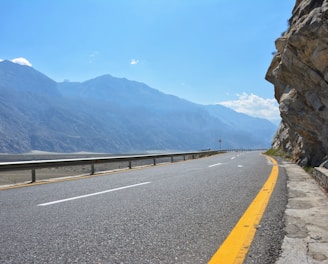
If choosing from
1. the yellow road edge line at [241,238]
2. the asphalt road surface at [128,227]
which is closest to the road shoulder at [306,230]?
the asphalt road surface at [128,227]

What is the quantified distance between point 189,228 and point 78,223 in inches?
57.9

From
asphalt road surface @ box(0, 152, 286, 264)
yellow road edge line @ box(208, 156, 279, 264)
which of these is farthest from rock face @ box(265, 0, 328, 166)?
yellow road edge line @ box(208, 156, 279, 264)

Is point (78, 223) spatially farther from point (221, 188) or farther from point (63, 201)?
point (221, 188)

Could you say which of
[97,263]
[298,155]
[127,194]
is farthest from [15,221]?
[298,155]

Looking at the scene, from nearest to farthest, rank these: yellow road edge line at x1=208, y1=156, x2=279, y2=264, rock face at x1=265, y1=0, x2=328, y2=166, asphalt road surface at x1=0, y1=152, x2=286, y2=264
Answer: yellow road edge line at x1=208, y1=156, x2=279, y2=264 → asphalt road surface at x1=0, y1=152, x2=286, y2=264 → rock face at x1=265, y1=0, x2=328, y2=166

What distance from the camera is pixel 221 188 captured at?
316 inches

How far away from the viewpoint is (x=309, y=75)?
14031mm

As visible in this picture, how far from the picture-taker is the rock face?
1165 centimetres

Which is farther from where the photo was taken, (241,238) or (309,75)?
(309,75)

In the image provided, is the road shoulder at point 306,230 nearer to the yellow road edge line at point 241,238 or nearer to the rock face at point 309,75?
the yellow road edge line at point 241,238

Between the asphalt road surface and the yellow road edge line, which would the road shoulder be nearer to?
the asphalt road surface

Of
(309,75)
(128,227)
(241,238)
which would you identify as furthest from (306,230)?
(309,75)

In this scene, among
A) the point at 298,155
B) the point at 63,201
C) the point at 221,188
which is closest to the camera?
the point at 63,201

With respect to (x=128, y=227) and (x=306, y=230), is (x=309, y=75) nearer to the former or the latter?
(x=306, y=230)
